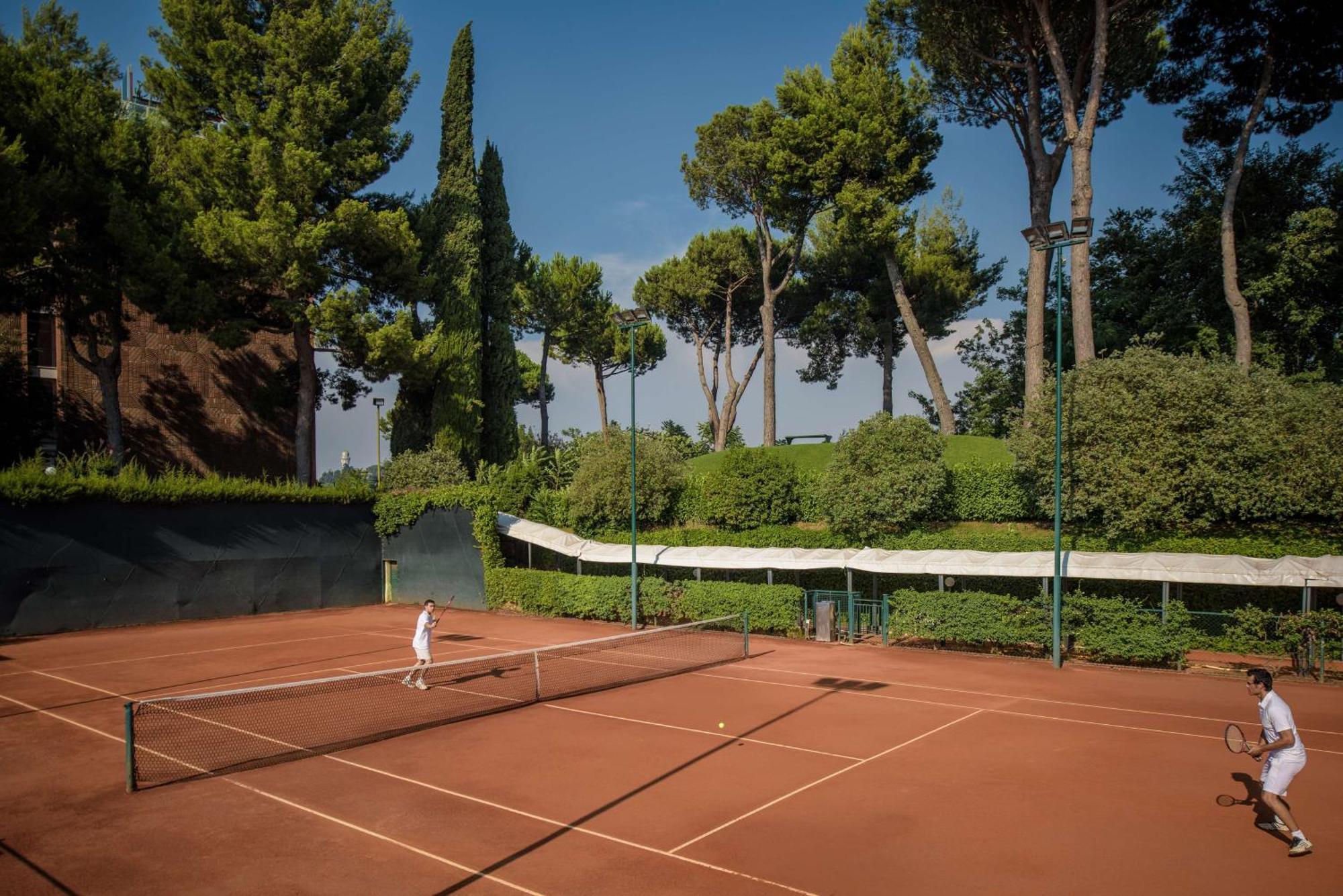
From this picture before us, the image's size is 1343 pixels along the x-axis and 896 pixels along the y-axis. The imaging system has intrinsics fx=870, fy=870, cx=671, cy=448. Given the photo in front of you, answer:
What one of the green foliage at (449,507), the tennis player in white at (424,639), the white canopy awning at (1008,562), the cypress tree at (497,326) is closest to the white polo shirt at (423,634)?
the tennis player in white at (424,639)

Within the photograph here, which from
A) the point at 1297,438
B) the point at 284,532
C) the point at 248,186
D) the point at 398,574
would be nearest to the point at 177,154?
the point at 248,186

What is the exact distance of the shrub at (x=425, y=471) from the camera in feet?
122

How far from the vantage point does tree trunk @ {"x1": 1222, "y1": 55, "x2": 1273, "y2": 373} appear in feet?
97.2

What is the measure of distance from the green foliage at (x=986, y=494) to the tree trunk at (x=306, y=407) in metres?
25.5

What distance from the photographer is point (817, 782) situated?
1069 centimetres

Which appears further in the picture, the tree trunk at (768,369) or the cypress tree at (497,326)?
the cypress tree at (497,326)

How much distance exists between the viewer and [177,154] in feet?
111

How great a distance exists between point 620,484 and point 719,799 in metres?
22.3

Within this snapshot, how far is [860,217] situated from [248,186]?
24.3m

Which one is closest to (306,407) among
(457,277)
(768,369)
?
(457,277)

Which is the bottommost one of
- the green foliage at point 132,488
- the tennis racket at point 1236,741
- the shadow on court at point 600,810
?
the shadow on court at point 600,810

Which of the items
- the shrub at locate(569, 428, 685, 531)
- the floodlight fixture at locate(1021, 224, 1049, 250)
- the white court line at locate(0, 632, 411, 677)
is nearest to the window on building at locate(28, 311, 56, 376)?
the white court line at locate(0, 632, 411, 677)

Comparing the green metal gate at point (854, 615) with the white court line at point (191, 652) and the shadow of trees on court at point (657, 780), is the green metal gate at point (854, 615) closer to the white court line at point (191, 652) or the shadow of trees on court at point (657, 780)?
the shadow of trees on court at point (657, 780)

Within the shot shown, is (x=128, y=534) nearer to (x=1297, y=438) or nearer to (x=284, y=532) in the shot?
(x=284, y=532)
